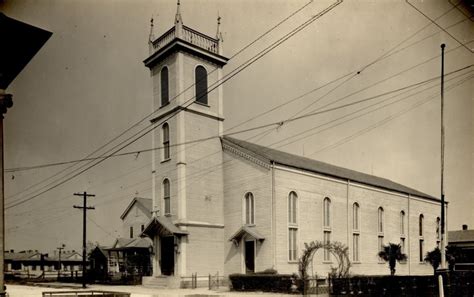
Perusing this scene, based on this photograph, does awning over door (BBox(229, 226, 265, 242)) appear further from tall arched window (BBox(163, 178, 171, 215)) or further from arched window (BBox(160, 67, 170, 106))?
arched window (BBox(160, 67, 170, 106))

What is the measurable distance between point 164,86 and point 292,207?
13494 millimetres

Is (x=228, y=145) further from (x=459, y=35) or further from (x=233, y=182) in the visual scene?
(x=459, y=35)

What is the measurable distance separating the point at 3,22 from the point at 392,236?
138ft

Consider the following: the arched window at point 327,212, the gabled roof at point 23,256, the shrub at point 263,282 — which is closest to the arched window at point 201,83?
the arched window at point 327,212

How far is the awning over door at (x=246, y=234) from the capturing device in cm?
3112

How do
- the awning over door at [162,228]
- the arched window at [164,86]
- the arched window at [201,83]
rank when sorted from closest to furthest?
the awning over door at [162,228] < the arched window at [201,83] < the arched window at [164,86]

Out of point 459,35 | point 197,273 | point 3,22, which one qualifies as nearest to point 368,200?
point 197,273

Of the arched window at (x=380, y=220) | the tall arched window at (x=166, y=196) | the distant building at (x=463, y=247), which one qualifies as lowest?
the distant building at (x=463, y=247)

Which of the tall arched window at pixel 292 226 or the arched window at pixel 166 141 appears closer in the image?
the tall arched window at pixel 292 226

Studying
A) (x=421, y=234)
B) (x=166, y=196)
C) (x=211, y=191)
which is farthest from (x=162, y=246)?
(x=421, y=234)

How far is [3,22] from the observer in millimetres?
9281

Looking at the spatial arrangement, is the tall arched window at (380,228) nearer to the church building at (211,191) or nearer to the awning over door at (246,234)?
the church building at (211,191)

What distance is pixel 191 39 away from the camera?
33.8 meters

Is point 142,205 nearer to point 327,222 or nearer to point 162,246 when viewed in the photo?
point 162,246
